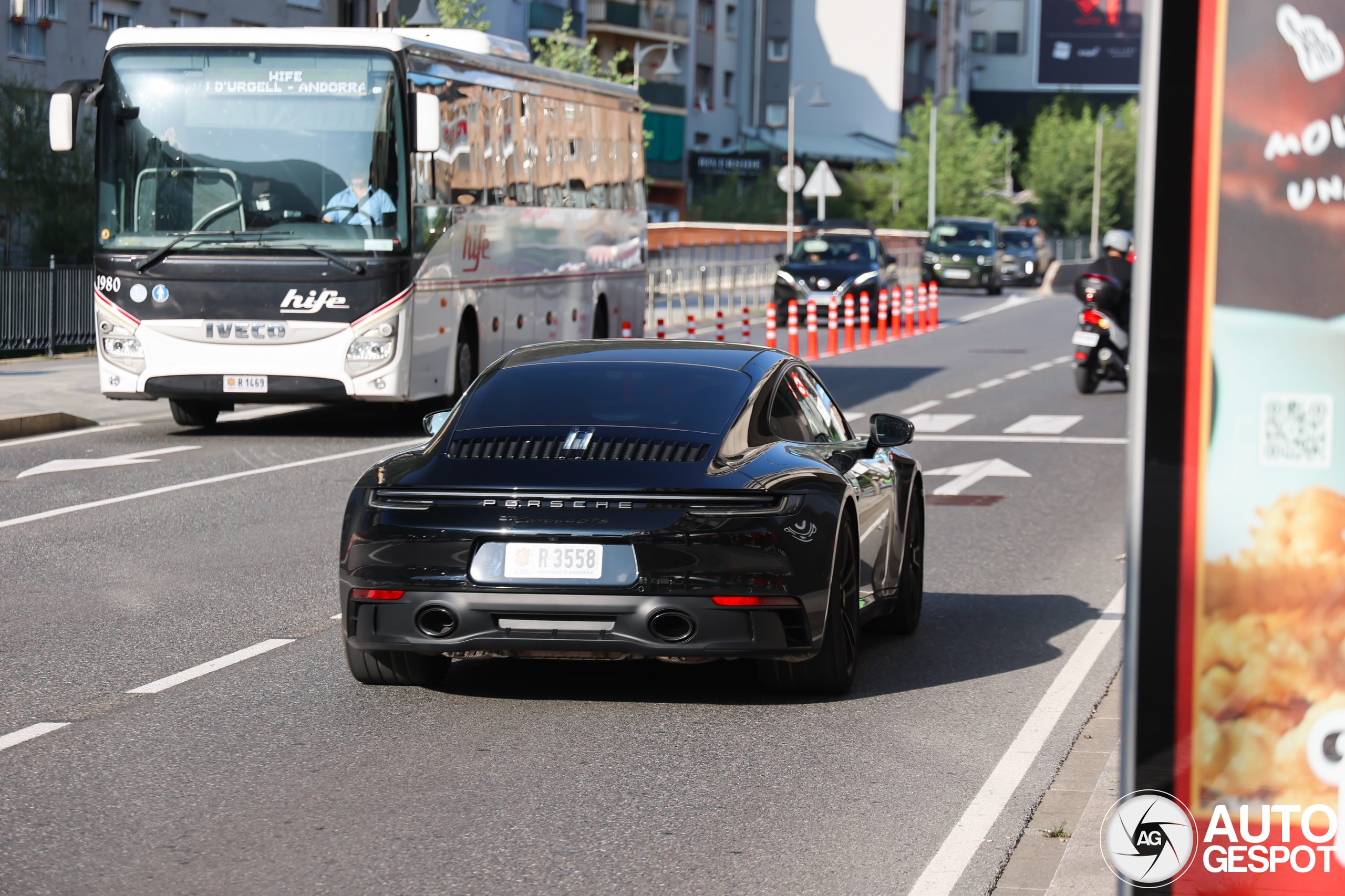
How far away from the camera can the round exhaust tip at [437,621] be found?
6.81m

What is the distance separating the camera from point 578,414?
7332 millimetres

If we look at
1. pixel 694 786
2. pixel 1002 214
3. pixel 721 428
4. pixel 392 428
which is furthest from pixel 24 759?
pixel 1002 214

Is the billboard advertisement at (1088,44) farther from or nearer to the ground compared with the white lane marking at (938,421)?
farther from the ground

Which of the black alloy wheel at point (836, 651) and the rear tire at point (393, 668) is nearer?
the black alloy wheel at point (836, 651)

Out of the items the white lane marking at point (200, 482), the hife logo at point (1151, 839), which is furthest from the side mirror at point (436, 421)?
the white lane marking at point (200, 482)

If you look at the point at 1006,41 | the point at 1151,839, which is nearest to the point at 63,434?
the point at 1151,839

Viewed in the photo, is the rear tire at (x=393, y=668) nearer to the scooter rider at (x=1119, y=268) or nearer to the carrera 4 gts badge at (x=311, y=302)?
the carrera 4 gts badge at (x=311, y=302)

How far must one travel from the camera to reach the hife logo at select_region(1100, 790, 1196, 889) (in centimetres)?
355

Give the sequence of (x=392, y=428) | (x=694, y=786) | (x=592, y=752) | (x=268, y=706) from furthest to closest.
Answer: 1. (x=392, y=428)
2. (x=268, y=706)
3. (x=592, y=752)
4. (x=694, y=786)

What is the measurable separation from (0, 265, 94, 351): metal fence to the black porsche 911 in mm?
19265

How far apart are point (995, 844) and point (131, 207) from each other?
13.3m

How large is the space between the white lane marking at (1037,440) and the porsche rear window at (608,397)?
34.3 feet

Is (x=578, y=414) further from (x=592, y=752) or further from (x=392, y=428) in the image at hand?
(x=392, y=428)

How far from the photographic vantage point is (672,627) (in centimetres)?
679
